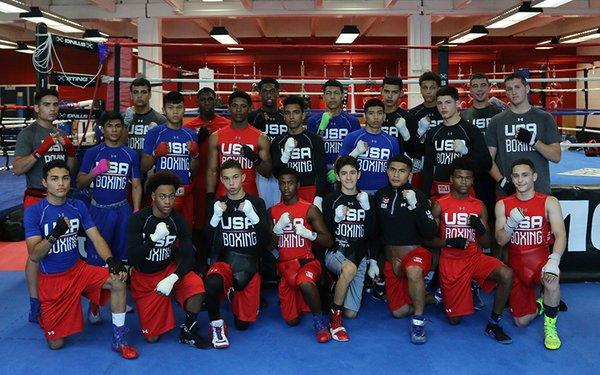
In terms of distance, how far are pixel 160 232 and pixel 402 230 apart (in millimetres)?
1516

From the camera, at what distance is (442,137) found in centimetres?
342

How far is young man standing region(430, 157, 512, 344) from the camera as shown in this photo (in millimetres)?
3068

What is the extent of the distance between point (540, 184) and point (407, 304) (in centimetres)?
123

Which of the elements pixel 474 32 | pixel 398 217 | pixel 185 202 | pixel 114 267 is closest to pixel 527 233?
pixel 398 217

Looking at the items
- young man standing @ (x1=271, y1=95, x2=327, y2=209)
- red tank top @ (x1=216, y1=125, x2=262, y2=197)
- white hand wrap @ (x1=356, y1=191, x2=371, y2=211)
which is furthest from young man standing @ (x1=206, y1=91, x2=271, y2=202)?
white hand wrap @ (x1=356, y1=191, x2=371, y2=211)

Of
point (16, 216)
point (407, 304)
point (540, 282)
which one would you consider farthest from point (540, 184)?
point (16, 216)

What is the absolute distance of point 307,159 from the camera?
11.5 feet

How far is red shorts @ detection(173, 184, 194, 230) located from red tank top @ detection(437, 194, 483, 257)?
5.77 feet

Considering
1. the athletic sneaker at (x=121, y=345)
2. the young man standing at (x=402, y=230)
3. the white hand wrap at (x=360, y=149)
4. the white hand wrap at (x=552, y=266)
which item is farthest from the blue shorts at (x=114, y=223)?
the white hand wrap at (x=552, y=266)

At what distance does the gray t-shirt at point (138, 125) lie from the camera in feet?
12.4

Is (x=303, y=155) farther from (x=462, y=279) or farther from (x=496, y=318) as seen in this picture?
(x=496, y=318)

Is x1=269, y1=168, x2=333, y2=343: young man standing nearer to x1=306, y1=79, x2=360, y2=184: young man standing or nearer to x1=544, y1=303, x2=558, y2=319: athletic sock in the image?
x1=306, y1=79, x2=360, y2=184: young man standing

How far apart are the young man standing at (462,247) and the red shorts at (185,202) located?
172 cm

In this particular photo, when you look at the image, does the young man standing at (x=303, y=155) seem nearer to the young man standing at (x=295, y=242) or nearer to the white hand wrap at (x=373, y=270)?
the young man standing at (x=295, y=242)
